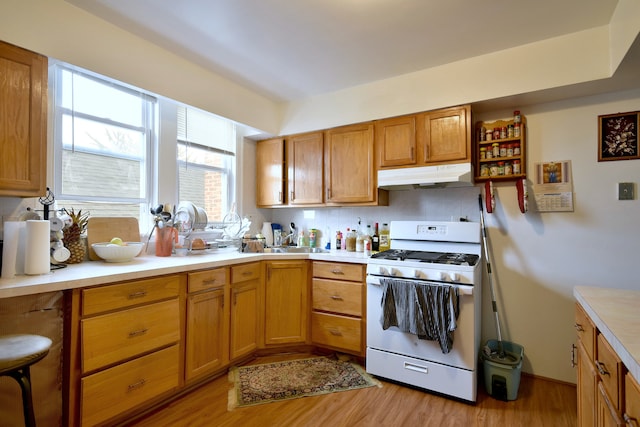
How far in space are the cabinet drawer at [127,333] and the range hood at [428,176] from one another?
1872 mm

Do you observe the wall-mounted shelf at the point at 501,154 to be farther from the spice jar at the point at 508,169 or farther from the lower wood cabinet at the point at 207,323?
the lower wood cabinet at the point at 207,323

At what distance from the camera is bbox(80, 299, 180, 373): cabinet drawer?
1602 mm

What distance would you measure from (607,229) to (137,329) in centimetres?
317

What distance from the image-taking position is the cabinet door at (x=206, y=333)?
6.95ft

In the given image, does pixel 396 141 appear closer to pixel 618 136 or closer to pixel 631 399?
pixel 618 136

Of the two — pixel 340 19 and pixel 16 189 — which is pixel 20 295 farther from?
pixel 340 19

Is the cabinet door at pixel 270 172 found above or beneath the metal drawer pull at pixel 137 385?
above

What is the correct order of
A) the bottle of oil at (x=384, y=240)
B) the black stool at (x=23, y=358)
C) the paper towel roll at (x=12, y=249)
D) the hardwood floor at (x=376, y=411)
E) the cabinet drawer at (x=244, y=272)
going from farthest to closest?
the bottle of oil at (x=384, y=240) → the cabinet drawer at (x=244, y=272) → the hardwood floor at (x=376, y=411) → the paper towel roll at (x=12, y=249) → the black stool at (x=23, y=358)

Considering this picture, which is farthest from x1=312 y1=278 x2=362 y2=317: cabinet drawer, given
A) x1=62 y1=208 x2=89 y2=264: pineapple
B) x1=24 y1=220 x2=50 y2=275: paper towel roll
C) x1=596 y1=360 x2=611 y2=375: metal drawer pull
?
x1=24 y1=220 x2=50 y2=275: paper towel roll

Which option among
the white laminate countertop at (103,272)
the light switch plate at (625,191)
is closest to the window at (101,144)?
the white laminate countertop at (103,272)

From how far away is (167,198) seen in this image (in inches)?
107

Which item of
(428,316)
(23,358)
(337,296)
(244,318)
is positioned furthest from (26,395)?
(428,316)

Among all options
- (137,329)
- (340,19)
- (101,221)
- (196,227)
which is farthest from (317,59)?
(137,329)

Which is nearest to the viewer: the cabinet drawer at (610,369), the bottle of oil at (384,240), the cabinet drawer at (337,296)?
the cabinet drawer at (610,369)
